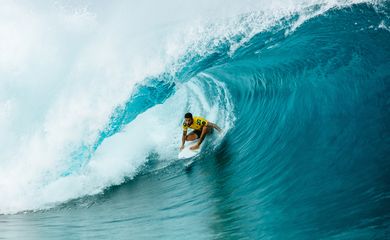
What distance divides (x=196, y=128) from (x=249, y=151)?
142cm

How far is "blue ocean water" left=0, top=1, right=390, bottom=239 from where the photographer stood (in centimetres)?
580

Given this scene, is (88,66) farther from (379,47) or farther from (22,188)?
(379,47)

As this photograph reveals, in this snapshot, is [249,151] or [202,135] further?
[202,135]

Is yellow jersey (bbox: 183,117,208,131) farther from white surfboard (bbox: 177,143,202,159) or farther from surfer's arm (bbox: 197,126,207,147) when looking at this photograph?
white surfboard (bbox: 177,143,202,159)

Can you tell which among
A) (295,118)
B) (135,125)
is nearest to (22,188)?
(135,125)

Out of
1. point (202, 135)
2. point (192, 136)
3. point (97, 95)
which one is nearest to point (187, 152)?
point (192, 136)

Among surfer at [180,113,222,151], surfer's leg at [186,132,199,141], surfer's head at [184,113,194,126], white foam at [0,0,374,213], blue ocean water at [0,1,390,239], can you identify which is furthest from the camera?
white foam at [0,0,374,213]

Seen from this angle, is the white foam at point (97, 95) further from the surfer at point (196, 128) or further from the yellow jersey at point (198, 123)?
the yellow jersey at point (198, 123)

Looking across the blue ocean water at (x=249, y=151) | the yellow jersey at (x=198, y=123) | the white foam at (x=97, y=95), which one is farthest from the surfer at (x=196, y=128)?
the white foam at (x=97, y=95)

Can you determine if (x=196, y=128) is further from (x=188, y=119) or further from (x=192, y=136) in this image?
(x=188, y=119)

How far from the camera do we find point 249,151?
864cm

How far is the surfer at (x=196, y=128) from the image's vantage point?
369 inches

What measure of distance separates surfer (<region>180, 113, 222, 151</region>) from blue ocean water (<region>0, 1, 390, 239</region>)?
0.83ft

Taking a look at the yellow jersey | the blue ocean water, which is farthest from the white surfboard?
the yellow jersey
